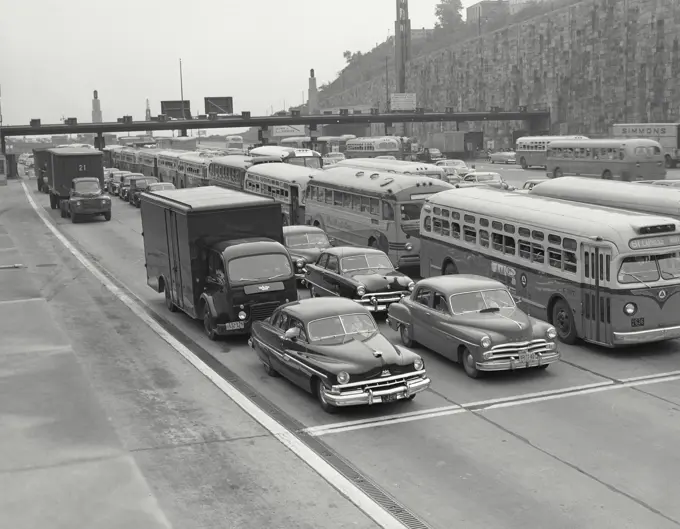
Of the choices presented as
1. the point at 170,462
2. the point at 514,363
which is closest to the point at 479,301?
the point at 514,363

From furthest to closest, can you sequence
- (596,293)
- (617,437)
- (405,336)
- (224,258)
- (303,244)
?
(303,244) < (224,258) < (405,336) < (596,293) < (617,437)

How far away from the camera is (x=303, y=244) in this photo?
27219 millimetres

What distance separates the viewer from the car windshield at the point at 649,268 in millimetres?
18203

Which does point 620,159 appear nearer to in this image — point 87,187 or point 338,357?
point 87,187

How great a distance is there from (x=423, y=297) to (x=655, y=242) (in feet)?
15.3

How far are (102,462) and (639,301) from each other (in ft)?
35.2

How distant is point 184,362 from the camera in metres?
18.8

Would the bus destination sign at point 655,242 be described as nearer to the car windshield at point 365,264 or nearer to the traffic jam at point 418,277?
the traffic jam at point 418,277

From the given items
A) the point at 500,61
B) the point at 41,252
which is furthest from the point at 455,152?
the point at 41,252

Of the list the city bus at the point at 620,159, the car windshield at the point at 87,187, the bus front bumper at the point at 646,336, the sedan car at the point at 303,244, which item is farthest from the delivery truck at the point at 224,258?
the city bus at the point at 620,159

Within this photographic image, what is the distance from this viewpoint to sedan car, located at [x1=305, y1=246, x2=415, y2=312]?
71.5 feet

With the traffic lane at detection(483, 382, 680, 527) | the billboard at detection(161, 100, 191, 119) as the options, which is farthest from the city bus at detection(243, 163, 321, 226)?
the billboard at detection(161, 100, 191, 119)

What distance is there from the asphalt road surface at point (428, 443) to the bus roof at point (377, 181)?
10.0 meters

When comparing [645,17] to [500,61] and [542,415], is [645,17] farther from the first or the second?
[542,415]
